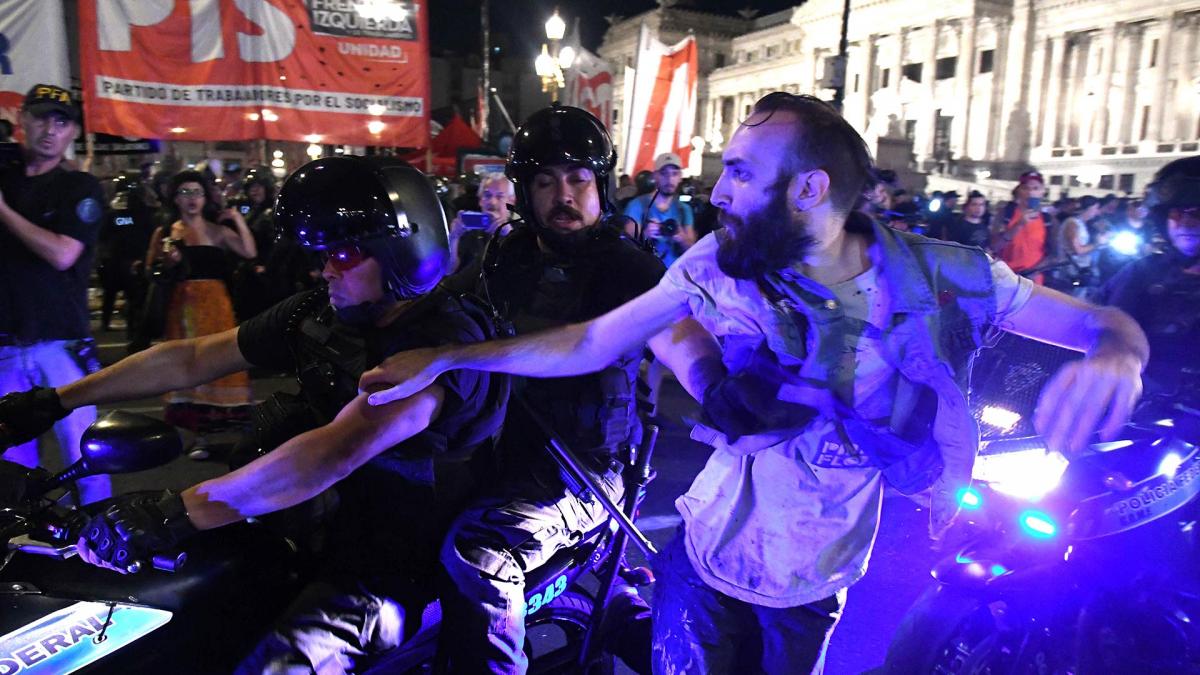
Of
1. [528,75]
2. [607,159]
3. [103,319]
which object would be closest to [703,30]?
[528,75]

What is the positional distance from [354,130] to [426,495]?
570 cm

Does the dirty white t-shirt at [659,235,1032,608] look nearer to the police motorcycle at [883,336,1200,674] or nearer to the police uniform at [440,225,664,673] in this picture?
the police uniform at [440,225,664,673]

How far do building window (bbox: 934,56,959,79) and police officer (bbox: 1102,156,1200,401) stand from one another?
65548mm

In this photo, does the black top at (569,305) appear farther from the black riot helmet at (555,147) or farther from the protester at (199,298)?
the protester at (199,298)

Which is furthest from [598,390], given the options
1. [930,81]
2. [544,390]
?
[930,81]

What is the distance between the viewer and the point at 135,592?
5.70 ft

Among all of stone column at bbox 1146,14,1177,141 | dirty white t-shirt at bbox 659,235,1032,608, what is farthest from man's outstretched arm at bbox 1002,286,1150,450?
stone column at bbox 1146,14,1177,141

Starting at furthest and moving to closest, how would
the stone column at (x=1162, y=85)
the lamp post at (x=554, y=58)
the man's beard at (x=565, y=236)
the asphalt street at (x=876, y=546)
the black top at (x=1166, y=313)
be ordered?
the stone column at (x=1162, y=85) < the lamp post at (x=554, y=58) < the asphalt street at (x=876, y=546) < the black top at (x=1166, y=313) < the man's beard at (x=565, y=236)

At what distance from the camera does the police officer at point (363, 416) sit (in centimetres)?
196

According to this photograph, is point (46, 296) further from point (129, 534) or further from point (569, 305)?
point (129, 534)

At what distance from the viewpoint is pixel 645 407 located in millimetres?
2900

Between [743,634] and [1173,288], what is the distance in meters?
2.85

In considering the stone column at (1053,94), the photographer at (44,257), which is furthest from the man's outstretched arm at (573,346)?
the stone column at (1053,94)

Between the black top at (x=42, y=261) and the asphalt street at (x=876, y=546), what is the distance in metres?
1.51
